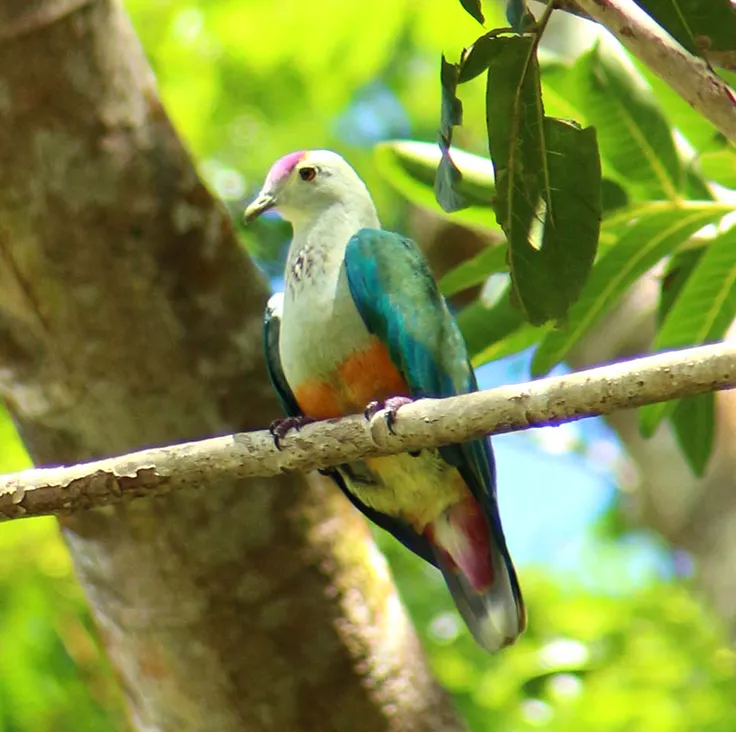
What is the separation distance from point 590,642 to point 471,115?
283cm

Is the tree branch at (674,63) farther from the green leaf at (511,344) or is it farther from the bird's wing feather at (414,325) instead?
the green leaf at (511,344)

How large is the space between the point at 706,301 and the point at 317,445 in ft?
3.77

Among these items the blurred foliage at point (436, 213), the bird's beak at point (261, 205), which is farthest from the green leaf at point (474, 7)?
the bird's beak at point (261, 205)

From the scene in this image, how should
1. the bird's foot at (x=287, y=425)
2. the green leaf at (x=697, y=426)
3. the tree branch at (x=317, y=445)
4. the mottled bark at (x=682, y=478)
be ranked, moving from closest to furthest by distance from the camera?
the tree branch at (x=317, y=445) < the bird's foot at (x=287, y=425) < the green leaf at (x=697, y=426) < the mottled bark at (x=682, y=478)

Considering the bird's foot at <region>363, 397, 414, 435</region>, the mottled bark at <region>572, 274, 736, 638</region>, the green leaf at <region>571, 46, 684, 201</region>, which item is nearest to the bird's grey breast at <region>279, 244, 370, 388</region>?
the bird's foot at <region>363, 397, 414, 435</region>

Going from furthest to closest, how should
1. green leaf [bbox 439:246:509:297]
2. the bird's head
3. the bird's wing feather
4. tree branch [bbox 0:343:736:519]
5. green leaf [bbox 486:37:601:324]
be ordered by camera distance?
the bird's head
green leaf [bbox 439:246:509:297]
the bird's wing feather
green leaf [bbox 486:37:601:324]
tree branch [bbox 0:343:736:519]

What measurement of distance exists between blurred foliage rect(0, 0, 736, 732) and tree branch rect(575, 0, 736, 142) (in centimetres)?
28

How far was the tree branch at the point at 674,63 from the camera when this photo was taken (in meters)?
1.85

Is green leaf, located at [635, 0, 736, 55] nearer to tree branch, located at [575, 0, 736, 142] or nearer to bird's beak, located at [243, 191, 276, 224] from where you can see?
tree branch, located at [575, 0, 736, 142]

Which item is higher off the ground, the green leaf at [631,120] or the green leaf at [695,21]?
the green leaf at [631,120]

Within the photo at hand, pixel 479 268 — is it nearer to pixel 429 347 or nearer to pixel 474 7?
pixel 429 347

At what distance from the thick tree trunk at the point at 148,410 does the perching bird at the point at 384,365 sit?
229 millimetres

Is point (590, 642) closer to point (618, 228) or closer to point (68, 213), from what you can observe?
point (618, 228)

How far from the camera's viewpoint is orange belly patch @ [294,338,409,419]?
269 centimetres
